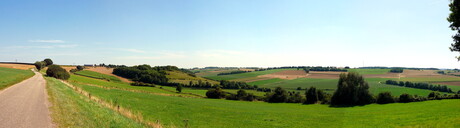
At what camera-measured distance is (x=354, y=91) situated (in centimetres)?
5206

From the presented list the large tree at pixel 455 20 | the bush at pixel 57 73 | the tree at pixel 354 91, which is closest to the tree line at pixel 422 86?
the tree at pixel 354 91

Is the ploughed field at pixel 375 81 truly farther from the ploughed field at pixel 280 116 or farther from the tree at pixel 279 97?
the ploughed field at pixel 280 116

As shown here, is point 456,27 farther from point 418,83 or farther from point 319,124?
point 418,83

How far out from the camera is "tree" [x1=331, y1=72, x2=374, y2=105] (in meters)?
52.2

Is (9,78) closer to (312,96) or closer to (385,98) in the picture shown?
(312,96)

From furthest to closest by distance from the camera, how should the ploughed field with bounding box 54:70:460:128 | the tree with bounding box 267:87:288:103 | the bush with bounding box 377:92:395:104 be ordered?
the tree with bounding box 267:87:288:103, the bush with bounding box 377:92:395:104, the ploughed field with bounding box 54:70:460:128

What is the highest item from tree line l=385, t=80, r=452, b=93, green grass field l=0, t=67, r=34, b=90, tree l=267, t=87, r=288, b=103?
green grass field l=0, t=67, r=34, b=90

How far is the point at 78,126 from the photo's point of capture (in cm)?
1016

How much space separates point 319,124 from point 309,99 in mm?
35601

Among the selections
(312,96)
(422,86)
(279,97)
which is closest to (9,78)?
(279,97)

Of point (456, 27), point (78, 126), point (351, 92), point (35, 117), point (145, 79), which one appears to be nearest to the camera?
point (78, 126)

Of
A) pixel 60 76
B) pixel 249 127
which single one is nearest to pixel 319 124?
pixel 249 127

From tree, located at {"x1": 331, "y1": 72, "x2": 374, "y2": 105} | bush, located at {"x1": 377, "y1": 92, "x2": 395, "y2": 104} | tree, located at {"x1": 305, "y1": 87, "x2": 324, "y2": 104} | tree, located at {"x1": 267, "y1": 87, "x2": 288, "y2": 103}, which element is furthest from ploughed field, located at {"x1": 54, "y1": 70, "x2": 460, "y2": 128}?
tree, located at {"x1": 267, "y1": 87, "x2": 288, "y2": 103}

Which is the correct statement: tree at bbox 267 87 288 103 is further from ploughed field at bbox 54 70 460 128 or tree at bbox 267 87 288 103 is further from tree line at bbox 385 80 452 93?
tree line at bbox 385 80 452 93
